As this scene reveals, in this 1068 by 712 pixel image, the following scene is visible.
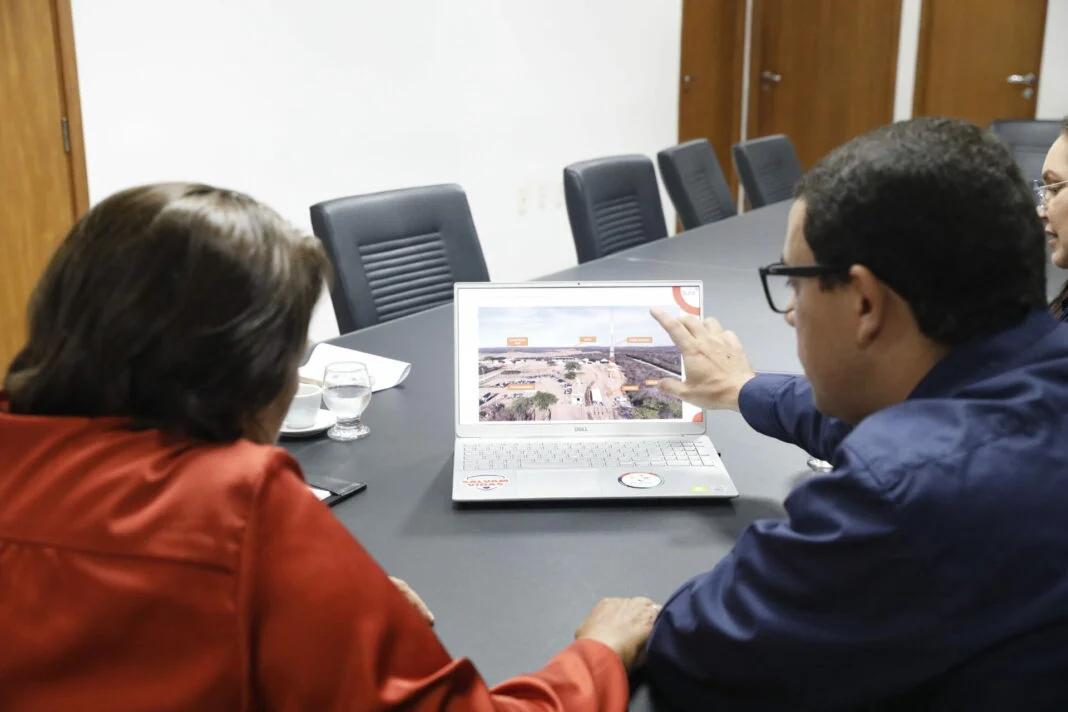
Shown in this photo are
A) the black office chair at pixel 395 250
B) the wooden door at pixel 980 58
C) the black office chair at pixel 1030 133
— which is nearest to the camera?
the black office chair at pixel 395 250

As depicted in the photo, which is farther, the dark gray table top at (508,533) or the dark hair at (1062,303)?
the dark hair at (1062,303)

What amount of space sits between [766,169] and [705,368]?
315cm

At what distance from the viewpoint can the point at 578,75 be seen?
533 cm

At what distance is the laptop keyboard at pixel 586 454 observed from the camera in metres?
1.48

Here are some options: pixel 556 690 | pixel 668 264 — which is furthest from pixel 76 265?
pixel 668 264

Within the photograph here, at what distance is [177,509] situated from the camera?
2.50 ft

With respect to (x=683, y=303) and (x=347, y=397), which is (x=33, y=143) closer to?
(x=347, y=397)

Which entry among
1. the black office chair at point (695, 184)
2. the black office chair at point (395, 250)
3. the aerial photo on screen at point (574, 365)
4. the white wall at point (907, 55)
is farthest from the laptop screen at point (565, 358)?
the white wall at point (907, 55)

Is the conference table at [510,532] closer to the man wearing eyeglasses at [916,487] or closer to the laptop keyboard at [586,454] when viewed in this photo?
the laptop keyboard at [586,454]

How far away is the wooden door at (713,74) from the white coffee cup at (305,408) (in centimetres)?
499

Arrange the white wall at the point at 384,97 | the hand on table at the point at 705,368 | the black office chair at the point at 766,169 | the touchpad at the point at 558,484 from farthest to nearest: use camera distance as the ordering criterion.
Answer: the black office chair at the point at 766,169 → the white wall at the point at 384,97 → the hand on table at the point at 705,368 → the touchpad at the point at 558,484


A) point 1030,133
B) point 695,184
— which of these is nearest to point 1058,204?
point 695,184

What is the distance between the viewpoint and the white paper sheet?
1.87 meters

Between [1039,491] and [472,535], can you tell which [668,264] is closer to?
[472,535]
